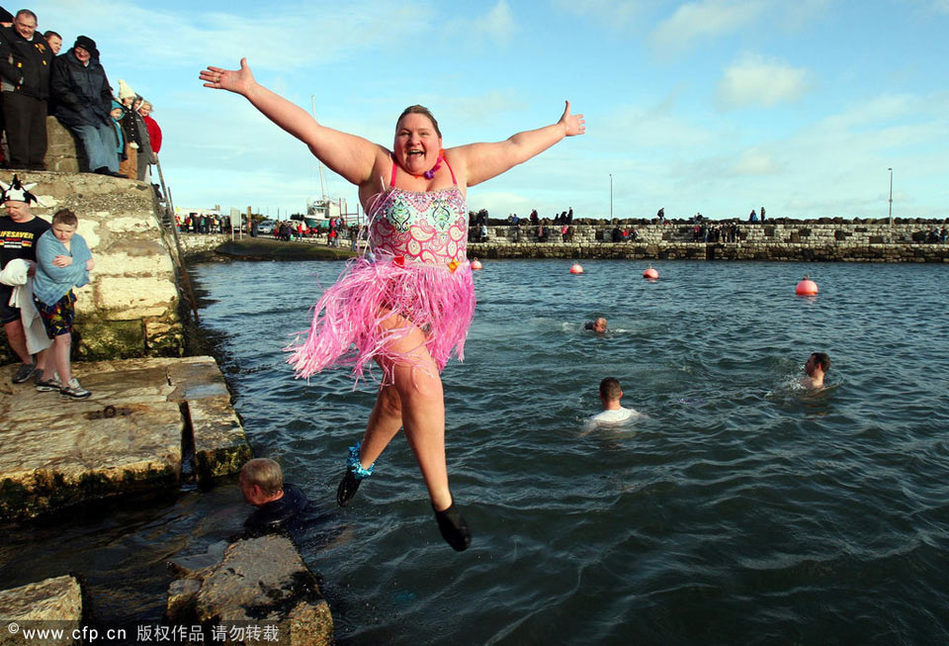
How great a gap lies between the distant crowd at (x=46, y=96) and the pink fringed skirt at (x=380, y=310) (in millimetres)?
7408

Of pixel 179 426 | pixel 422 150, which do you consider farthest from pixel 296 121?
pixel 179 426

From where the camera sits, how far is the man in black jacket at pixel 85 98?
8.67 metres

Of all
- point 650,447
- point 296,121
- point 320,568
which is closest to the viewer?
point 296,121

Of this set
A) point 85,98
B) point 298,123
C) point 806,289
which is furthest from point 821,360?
point 806,289

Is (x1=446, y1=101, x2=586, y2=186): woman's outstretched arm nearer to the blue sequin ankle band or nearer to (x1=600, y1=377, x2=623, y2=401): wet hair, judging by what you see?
the blue sequin ankle band

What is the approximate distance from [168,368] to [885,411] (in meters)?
9.82

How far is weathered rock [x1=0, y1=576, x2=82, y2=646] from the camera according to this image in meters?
2.80

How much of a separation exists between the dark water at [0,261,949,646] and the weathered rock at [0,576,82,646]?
56 centimetres

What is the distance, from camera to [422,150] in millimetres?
3416

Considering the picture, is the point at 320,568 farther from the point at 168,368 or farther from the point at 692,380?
the point at 692,380

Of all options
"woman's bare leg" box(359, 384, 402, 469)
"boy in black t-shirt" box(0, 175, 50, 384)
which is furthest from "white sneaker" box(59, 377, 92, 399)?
"woman's bare leg" box(359, 384, 402, 469)

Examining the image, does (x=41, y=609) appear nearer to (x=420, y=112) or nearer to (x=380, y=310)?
(x=380, y=310)

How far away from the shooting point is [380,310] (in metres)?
3.48

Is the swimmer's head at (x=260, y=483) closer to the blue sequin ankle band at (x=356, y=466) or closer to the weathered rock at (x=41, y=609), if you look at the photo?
the blue sequin ankle band at (x=356, y=466)
